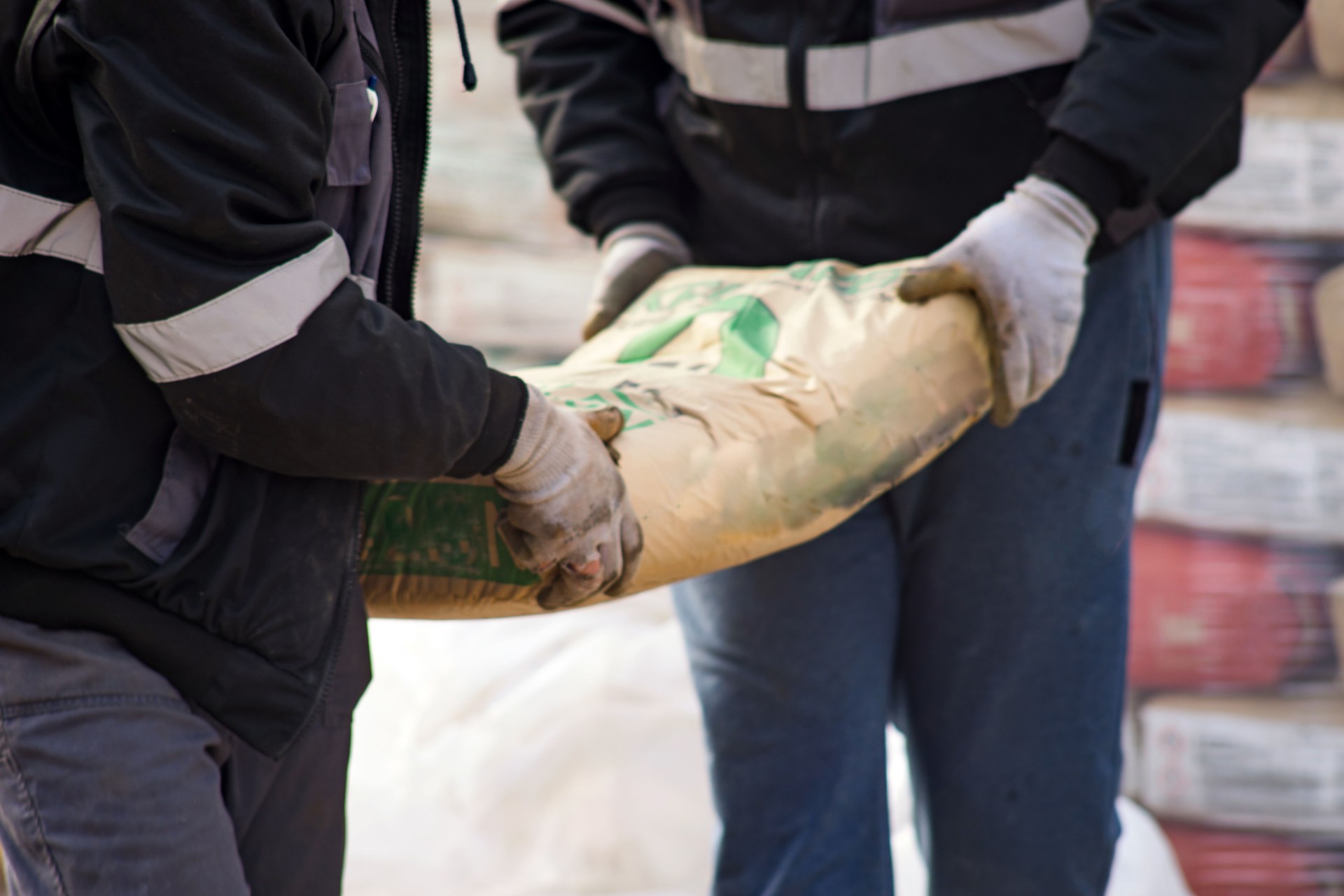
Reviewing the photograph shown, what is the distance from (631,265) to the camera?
145 cm

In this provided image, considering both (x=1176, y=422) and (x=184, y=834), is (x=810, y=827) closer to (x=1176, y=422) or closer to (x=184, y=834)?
(x=184, y=834)

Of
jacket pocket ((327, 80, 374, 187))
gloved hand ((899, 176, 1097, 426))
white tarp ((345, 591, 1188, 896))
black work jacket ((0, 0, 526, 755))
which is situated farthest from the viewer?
white tarp ((345, 591, 1188, 896))

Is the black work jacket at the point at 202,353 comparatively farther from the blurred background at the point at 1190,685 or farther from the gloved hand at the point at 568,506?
the blurred background at the point at 1190,685

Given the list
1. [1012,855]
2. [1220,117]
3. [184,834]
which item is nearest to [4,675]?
[184,834]

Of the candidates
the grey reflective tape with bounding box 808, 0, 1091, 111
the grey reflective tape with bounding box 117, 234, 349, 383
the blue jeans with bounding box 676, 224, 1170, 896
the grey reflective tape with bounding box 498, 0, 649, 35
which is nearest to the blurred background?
the blue jeans with bounding box 676, 224, 1170, 896

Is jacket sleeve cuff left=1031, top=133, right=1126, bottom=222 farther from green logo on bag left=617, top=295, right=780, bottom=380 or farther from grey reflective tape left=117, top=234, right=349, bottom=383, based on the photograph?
grey reflective tape left=117, top=234, right=349, bottom=383

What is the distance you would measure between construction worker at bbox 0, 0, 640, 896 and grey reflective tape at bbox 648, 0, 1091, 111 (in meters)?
0.54

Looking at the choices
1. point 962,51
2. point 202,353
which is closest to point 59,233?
point 202,353

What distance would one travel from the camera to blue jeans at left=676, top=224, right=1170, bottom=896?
1.31m

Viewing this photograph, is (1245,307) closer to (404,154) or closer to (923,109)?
(923,109)

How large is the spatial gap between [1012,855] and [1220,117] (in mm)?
783

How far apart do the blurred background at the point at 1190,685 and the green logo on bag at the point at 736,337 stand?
1043 millimetres

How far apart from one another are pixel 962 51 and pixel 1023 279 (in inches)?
9.9

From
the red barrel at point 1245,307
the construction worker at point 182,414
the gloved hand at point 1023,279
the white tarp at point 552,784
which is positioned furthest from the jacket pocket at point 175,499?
the red barrel at point 1245,307
